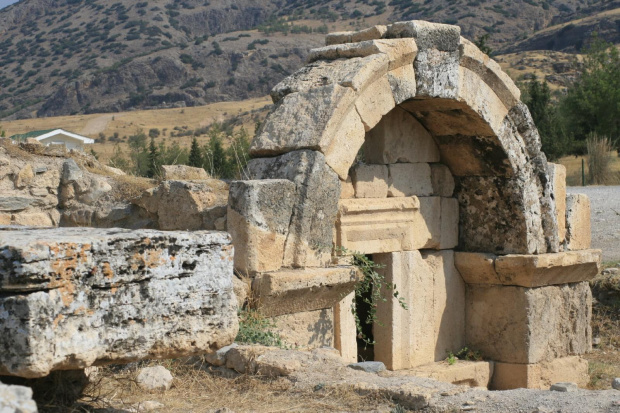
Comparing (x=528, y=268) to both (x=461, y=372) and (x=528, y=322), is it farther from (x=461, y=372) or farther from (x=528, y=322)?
(x=461, y=372)

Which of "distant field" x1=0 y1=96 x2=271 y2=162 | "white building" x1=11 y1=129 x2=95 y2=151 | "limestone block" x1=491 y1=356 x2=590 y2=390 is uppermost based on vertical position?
"distant field" x1=0 y1=96 x2=271 y2=162

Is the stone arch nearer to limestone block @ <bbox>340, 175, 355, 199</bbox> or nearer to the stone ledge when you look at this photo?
the stone ledge

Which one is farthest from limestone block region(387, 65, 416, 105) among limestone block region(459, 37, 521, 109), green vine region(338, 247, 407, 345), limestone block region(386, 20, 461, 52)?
green vine region(338, 247, 407, 345)

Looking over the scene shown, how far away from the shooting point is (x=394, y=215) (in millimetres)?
7570

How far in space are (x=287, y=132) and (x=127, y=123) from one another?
43318 millimetres

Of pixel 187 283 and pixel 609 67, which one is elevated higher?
pixel 609 67

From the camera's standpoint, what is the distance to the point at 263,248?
5672 millimetres

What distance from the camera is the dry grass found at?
13.7ft

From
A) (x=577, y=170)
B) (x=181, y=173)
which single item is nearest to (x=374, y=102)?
(x=181, y=173)

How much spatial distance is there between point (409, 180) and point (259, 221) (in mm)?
2562

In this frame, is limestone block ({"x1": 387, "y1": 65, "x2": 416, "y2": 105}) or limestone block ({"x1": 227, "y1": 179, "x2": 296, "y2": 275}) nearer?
limestone block ({"x1": 227, "y1": 179, "x2": 296, "y2": 275})

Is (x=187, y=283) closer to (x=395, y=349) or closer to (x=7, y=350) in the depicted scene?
(x=7, y=350)

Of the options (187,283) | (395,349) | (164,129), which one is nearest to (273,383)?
(187,283)

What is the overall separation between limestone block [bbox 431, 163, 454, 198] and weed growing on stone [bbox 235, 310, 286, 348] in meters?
3.02
